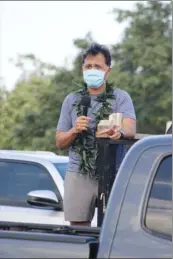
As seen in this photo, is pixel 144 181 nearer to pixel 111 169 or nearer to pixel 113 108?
pixel 111 169

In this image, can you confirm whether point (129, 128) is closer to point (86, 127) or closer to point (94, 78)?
point (86, 127)

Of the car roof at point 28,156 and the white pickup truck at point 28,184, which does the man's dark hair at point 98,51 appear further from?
the car roof at point 28,156

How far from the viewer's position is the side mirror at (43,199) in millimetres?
8719

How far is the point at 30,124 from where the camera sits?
103 ft

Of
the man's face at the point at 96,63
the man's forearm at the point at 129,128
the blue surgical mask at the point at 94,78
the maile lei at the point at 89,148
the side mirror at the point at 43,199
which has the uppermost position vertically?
the man's face at the point at 96,63

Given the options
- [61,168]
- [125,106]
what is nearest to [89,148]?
[125,106]

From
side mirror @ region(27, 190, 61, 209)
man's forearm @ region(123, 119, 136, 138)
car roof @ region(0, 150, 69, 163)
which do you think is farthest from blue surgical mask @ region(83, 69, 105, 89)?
car roof @ region(0, 150, 69, 163)

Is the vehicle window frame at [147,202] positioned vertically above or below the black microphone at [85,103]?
below

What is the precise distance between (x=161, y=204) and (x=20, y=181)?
5.44m

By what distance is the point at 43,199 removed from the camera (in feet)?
28.8

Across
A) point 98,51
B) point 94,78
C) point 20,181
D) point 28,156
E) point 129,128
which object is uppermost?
point 98,51

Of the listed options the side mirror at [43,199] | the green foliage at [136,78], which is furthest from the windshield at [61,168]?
the green foliage at [136,78]

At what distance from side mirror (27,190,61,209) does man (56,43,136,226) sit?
2.98 metres

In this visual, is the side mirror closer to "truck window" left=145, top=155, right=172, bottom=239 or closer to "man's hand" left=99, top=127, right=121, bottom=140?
"man's hand" left=99, top=127, right=121, bottom=140
